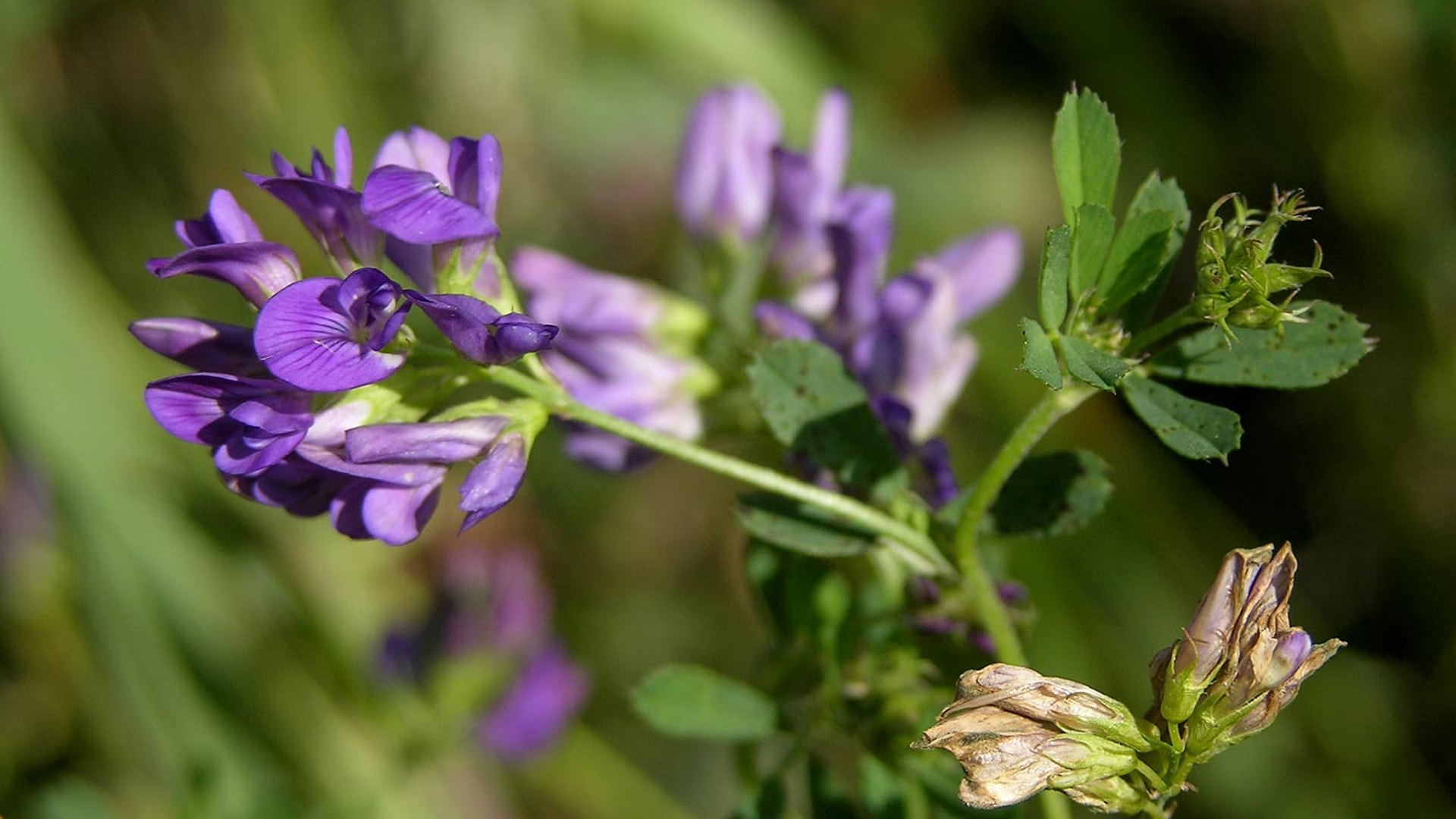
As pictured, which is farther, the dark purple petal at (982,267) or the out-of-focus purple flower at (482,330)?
the dark purple petal at (982,267)

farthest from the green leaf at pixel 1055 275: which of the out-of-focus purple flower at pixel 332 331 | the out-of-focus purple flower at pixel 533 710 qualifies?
the out-of-focus purple flower at pixel 533 710

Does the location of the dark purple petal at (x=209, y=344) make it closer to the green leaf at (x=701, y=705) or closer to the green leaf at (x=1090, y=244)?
the green leaf at (x=701, y=705)

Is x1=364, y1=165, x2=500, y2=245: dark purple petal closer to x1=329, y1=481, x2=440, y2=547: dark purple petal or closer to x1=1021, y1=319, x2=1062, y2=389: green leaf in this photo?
x1=329, y1=481, x2=440, y2=547: dark purple petal

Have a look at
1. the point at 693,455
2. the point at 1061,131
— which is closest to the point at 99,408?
the point at 693,455

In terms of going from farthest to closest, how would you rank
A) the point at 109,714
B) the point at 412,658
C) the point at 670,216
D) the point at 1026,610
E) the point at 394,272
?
the point at 670,216, the point at 109,714, the point at 412,658, the point at 394,272, the point at 1026,610

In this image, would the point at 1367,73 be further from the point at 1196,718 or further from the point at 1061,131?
the point at 1196,718
